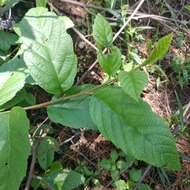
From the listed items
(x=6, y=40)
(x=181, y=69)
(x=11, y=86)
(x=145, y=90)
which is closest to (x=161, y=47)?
(x=11, y=86)

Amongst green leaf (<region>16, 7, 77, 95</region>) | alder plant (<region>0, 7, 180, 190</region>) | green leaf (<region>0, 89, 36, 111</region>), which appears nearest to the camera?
alder plant (<region>0, 7, 180, 190</region>)

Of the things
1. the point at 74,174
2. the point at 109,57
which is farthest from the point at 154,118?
the point at 74,174

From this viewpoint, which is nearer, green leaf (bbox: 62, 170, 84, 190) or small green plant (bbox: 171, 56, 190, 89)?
green leaf (bbox: 62, 170, 84, 190)

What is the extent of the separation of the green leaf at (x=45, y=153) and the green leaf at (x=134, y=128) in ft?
2.05

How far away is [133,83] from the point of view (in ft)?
3.30

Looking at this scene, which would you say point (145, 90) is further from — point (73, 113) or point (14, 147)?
point (14, 147)

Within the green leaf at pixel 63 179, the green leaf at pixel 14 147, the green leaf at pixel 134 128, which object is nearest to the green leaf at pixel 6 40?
the green leaf at pixel 63 179

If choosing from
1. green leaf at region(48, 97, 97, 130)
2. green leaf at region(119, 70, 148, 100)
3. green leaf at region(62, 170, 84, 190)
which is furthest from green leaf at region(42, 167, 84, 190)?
green leaf at region(119, 70, 148, 100)

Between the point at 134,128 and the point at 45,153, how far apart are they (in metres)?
0.71

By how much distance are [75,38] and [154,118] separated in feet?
3.69

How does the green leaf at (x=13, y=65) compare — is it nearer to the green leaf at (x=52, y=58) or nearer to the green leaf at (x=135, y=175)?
the green leaf at (x=52, y=58)

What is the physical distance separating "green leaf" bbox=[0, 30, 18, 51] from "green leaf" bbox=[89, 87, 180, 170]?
818 mm

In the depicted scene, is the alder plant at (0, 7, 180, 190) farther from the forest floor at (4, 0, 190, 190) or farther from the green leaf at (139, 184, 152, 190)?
the green leaf at (139, 184, 152, 190)

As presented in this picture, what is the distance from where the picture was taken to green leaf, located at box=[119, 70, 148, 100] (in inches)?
39.2
